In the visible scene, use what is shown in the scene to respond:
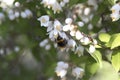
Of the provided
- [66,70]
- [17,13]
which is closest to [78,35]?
[66,70]

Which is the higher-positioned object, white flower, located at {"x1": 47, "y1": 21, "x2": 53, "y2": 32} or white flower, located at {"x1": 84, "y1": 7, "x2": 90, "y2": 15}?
white flower, located at {"x1": 84, "y1": 7, "x2": 90, "y2": 15}

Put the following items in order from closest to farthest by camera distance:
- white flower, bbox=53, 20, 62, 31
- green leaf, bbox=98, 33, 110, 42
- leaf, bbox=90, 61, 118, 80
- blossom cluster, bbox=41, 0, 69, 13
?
white flower, bbox=53, 20, 62, 31
blossom cluster, bbox=41, 0, 69, 13
green leaf, bbox=98, 33, 110, 42
leaf, bbox=90, 61, 118, 80

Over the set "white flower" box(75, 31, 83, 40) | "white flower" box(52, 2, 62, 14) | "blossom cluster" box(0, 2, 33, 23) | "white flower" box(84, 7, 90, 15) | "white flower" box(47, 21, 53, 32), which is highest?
"white flower" box(84, 7, 90, 15)

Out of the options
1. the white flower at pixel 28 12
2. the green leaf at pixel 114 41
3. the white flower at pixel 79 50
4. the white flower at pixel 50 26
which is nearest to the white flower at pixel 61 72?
the white flower at pixel 79 50

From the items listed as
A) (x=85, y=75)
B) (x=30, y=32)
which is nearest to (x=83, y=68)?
(x=85, y=75)

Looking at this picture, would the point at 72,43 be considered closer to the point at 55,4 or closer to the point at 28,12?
the point at 55,4

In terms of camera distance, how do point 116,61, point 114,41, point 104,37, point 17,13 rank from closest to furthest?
point 114,41 → point 116,61 → point 104,37 → point 17,13

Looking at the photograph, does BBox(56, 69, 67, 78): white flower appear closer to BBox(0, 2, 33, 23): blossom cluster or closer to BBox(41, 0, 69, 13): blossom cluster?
BBox(41, 0, 69, 13): blossom cluster

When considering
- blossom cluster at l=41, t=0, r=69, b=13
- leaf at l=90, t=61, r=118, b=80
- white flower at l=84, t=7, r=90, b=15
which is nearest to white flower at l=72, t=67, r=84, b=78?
blossom cluster at l=41, t=0, r=69, b=13
